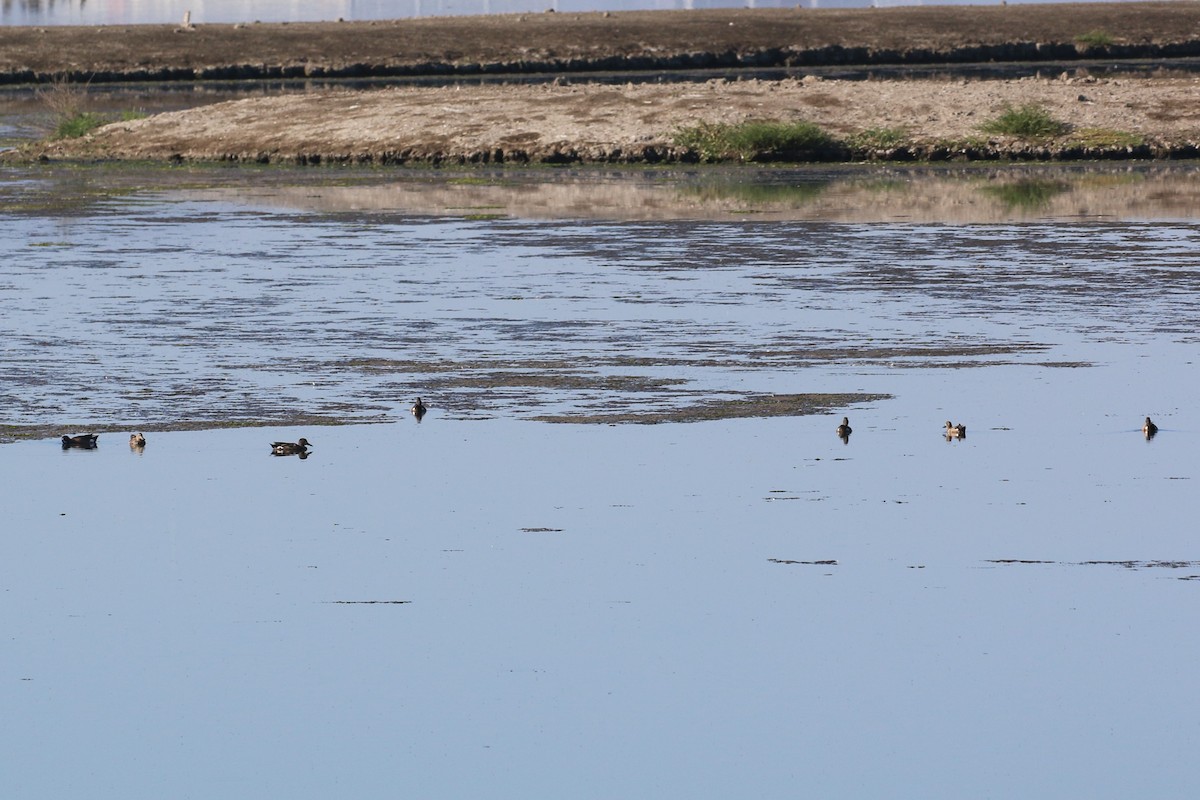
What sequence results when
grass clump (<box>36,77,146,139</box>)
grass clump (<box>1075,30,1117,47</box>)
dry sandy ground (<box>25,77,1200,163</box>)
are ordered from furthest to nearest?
grass clump (<box>1075,30,1117,47</box>)
grass clump (<box>36,77,146,139</box>)
dry sandy ground (<box>25,77,1200,163</box>)

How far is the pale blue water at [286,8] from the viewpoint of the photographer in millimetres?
106375

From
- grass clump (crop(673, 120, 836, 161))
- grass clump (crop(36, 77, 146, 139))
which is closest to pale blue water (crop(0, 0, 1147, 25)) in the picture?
grass clump (crop(36, 77, 146, 139))

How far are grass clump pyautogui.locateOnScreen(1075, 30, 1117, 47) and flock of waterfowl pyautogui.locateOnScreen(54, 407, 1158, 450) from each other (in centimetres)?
6111

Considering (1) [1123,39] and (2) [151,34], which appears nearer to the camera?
(1) [1123,39]

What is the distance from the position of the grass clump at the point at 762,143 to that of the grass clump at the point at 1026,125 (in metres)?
2.91

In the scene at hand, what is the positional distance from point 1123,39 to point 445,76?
75.1ft

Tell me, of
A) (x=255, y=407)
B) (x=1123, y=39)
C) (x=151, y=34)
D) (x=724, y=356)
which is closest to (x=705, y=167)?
(x=724, y=356)

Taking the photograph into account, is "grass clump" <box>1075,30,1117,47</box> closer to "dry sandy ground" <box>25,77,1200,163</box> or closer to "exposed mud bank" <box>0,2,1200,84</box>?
"exposed mud bank" <box>0,2,1200,84</box>

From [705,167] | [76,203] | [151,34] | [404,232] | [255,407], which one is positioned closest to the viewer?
[255,407]

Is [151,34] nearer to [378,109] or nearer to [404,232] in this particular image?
[378,109]

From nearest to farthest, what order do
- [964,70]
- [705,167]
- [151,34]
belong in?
[705,167], [964,70], [151,34]

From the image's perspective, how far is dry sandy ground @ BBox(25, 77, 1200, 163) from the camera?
3906cm

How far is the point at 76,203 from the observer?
33406 mm

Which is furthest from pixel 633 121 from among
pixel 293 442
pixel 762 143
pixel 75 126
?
pixel 293 442
